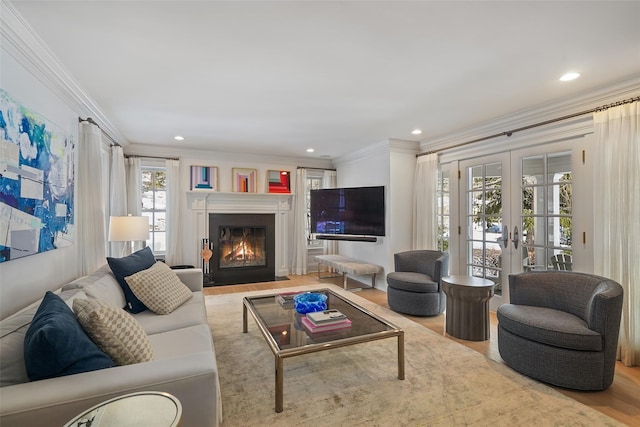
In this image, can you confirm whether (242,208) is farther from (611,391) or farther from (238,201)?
(611,391)

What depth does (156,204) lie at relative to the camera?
17.7ft

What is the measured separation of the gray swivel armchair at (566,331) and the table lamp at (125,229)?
396 cm

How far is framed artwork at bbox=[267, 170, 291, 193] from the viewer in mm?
6000

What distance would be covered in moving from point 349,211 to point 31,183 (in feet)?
13.7

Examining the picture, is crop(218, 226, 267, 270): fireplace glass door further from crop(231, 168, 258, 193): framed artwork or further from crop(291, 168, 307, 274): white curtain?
crop(231, 168, 258, 193): framed artwork

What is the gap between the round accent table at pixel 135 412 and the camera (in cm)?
96

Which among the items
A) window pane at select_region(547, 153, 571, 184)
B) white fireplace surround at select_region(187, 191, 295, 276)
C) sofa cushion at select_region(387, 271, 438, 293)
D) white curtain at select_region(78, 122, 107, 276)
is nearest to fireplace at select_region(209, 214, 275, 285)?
white fireplace surround at select_region(187, 191, 295, 276)

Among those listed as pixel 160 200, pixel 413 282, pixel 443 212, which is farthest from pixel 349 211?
pixel 160 200

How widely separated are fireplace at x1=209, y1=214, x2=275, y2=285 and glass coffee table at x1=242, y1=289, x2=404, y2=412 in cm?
278

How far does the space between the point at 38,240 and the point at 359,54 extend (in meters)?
2.66

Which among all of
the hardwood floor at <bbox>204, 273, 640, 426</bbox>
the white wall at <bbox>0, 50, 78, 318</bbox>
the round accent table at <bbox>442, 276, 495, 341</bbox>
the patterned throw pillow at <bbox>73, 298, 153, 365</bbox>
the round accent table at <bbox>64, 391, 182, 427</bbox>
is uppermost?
the white wall at <bbox>0, 50, 78, 318</bbox>

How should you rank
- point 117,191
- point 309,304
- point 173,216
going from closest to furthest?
point 309,304, point 117,191, point 173,216

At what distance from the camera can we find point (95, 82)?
2.68m

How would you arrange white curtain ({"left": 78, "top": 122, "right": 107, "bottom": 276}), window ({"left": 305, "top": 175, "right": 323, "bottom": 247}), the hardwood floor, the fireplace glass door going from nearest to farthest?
1. the hardwood floor
2. white curtain ({"left": 78, "top": 122, "right": 107, "bottom": 276})
3. the fireplace glass door
4. window ({"left": 305, "top": 175, "right": 323, "bottom": 247})
